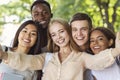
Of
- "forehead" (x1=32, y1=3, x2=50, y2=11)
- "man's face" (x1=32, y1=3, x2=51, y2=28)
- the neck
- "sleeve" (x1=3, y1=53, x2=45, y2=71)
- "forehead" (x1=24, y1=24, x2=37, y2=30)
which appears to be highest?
"forehead" (x1=32, y1=3, x2=50, y2=11)

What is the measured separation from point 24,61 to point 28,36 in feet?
0.83

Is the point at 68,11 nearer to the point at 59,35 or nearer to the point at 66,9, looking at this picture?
the point at 66,9

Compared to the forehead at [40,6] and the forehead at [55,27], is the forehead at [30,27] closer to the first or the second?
the forehead at [55,27]

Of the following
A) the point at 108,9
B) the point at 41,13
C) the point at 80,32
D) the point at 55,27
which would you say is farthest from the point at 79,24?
the point at 108,9

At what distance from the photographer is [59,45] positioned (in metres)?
3.10

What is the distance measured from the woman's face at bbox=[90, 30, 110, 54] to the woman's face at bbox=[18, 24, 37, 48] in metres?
0.55

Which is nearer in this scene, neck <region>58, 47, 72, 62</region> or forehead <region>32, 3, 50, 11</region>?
neck <region>58, 47, 72, 62</region>

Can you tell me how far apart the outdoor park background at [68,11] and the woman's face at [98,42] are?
3.92 m

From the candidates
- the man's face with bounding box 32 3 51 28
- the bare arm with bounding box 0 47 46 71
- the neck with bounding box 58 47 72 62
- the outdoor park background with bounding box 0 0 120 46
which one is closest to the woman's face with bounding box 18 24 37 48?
the bare arm with bounding box 0 47 46 71

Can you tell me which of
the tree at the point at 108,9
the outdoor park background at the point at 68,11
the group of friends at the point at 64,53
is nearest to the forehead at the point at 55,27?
the group of friends at the point at 64,53

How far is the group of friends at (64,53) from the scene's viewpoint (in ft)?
9.67

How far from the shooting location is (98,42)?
3260 millimetres

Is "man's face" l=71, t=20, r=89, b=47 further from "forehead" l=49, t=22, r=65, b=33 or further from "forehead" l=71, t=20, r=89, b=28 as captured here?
"forehead" l=49, t=22, r=65, b=33

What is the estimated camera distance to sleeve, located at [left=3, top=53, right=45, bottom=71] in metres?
3.03
